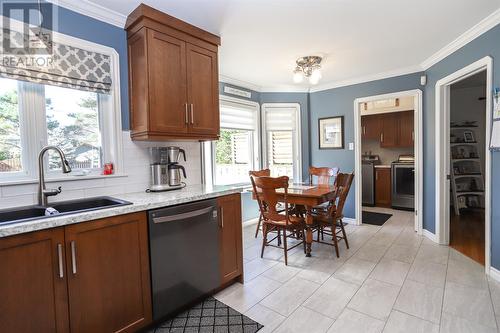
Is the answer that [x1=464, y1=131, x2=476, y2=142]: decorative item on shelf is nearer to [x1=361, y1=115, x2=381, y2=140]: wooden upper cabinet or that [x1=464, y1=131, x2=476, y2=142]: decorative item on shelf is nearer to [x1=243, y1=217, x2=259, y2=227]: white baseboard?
[x1=361, y1=115, x2=381, y2=140]: wooden upper cabinet

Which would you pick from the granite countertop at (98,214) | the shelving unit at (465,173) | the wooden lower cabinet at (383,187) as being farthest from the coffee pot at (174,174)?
the shelving unit at (465,173)

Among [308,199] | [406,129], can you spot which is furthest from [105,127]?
[406,129]

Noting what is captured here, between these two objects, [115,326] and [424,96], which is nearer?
[115,326]

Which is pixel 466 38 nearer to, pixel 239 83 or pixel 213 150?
pixel 239 83

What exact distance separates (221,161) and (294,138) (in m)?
1.47

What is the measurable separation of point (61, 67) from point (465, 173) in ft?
20.6

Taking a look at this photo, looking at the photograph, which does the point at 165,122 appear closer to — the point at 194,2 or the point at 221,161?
the point at 194,2

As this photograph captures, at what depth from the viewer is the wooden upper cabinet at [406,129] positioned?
5.18m

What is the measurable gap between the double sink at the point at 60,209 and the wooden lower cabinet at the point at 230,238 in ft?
2.65

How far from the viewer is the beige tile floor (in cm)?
181

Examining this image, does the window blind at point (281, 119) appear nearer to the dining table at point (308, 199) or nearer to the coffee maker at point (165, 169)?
the dining table at point (308, 199)

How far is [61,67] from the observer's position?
185cm

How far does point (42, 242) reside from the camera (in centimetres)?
131

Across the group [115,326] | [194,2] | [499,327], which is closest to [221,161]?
[194,2]
